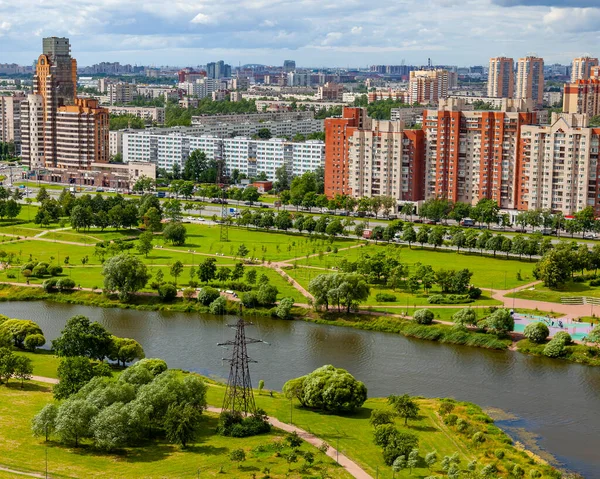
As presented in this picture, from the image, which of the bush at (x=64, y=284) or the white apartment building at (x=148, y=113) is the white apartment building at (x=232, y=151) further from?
the bush at (x=64, y=284)

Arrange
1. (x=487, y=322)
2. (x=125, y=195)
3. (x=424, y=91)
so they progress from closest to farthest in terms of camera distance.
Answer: (x=487, y=322) → (x=125, y=195) → (x=424, y=91)

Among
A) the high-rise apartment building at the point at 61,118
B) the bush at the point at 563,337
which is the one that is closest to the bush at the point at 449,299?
the bush at the point at 563,337

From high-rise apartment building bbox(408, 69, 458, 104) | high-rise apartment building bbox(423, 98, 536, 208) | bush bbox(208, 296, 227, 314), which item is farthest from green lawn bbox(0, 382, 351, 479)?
high-rise apartment building bbox(408, 69, 458, 104)

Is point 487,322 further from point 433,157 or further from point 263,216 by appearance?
point 433,157

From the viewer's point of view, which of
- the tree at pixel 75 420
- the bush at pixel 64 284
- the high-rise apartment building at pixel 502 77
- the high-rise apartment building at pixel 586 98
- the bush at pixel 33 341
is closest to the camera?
the tree at pixel 75 420

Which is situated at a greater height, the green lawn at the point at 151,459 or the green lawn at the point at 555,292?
the green lawn at the point at 555,292

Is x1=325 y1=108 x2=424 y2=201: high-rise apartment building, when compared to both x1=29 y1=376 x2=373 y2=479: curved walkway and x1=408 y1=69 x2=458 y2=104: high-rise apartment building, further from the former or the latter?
x1=408 y1=69 x2=458 y2=104: high-rise apartment building

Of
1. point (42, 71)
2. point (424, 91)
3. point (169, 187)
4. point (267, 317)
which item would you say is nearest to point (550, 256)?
point (267, 317)
